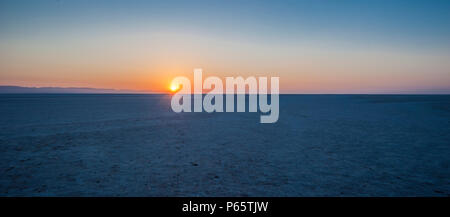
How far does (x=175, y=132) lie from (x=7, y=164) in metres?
5.94

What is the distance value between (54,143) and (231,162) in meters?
6.30

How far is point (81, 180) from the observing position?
16.8ft

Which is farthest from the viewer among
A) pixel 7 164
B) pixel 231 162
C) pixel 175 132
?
pixel 175 132
